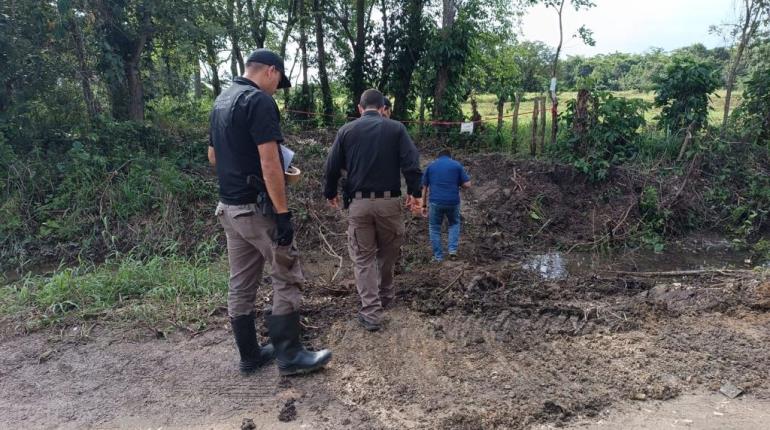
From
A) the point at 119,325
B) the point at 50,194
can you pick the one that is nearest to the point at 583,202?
the point at 119,325

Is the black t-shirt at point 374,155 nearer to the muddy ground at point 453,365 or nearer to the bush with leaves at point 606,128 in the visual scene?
the muddy ground at point 453,365

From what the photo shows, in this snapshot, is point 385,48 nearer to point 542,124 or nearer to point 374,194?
point 542,124

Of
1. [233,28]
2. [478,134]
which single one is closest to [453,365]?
[478,134]

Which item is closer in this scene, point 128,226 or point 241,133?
point 241,133

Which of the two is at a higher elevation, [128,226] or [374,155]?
[374,155]

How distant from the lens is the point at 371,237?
421 cm

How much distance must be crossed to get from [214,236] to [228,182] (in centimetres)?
437

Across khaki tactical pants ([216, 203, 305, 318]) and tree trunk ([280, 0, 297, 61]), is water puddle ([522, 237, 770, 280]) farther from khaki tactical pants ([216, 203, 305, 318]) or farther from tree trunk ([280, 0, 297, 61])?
tree trunk ([280, 0, 297, 61])

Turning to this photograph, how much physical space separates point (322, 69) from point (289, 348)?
12196mm

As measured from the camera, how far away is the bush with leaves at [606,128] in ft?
30.7

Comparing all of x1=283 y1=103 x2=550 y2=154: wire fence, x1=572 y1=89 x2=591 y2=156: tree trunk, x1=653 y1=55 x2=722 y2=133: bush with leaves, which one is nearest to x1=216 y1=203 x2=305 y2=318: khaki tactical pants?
x1=572 y1=89 x2=591 y2=156: tree trunk

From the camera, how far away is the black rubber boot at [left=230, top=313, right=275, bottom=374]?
3.46 meters

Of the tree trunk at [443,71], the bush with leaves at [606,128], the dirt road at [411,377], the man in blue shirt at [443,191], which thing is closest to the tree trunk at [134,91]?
the tree trunk at [443,71]

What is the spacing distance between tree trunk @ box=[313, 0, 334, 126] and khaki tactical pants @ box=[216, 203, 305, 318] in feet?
36.9
